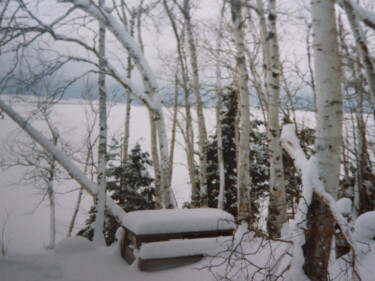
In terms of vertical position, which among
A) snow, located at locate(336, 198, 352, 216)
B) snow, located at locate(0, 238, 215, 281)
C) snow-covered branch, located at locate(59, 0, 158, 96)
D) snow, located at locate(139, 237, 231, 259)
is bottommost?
snow, located at locate(0, 238, 215, 281)

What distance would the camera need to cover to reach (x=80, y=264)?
17.7ft

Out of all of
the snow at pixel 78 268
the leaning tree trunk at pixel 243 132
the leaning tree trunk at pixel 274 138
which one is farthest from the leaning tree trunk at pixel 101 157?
the leaning tree trunk at pixel 274 138

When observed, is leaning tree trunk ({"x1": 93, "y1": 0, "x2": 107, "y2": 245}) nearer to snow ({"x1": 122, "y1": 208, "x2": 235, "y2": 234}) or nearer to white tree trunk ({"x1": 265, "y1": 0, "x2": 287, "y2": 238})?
snow ({"x1": 122, "y1": 208, "x2": 235, "y2": 234})

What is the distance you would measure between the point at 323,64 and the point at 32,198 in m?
32.4

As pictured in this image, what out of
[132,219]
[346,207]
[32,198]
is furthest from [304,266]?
[32,198]

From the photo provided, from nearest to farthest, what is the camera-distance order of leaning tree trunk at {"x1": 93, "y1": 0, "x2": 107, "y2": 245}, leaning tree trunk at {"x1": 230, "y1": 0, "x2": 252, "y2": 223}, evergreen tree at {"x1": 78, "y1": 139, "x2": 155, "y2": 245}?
leaning tree trunk at {"x1": 230, "y1": 0, "x2": 252, "y2": 223} < leaning tree trunk at {"x1": 93, "y1": 0, "x2": 107, "y2": 245} < evergreen tree at {"x1": 78, "y1": 139, "x2": 155, "y2": 245}

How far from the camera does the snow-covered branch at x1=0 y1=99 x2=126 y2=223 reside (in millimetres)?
6887

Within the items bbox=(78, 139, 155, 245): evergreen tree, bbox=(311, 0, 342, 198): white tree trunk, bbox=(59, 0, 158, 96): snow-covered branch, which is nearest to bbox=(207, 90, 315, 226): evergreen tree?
bbox=(78, 139, 155, 245): evergreen tree

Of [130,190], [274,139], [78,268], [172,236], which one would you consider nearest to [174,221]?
[172,236]

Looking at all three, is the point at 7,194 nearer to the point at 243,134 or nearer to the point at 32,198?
the point at 32,198

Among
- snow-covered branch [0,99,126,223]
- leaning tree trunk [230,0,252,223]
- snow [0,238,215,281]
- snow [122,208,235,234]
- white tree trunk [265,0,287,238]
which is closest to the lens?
snow [0,238,215,281]

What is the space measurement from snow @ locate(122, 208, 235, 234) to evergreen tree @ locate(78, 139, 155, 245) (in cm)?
727

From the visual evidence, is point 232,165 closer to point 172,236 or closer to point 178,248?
point 172,236

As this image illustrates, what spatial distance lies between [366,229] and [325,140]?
199 centimetres
